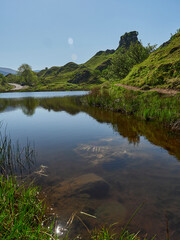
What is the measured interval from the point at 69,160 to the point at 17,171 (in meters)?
1.72

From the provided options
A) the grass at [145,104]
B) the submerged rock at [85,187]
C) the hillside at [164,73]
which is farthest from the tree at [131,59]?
the submerged rock at [85,187]

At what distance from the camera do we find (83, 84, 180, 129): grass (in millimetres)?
8861

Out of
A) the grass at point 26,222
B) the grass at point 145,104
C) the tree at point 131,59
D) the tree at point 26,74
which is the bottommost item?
the grass at point 26,222

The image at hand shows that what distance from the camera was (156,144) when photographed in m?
6.82

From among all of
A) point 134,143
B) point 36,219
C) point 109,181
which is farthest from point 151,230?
point 134,143

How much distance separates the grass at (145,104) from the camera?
349 inches

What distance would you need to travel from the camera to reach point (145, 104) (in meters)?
11.9

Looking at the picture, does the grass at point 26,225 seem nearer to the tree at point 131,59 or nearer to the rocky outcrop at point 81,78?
the tree at point 131,59

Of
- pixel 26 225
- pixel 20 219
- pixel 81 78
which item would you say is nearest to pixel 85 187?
pixel 26 225

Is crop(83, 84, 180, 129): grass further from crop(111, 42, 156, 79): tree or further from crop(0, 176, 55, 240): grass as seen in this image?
crop(111, 42, 156, 79): tree

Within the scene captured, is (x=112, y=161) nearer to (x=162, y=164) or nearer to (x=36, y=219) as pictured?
(x=162, y=164)

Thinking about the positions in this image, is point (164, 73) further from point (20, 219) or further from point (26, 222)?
point (20, 219)

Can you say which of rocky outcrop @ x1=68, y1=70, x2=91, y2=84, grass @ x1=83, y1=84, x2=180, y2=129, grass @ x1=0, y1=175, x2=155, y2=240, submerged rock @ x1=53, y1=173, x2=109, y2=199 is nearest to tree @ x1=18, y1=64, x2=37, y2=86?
rocky outcrop @ x1=68, y1=70, x2=91, y2=84

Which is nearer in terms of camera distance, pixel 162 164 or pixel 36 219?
pixel 36 219
